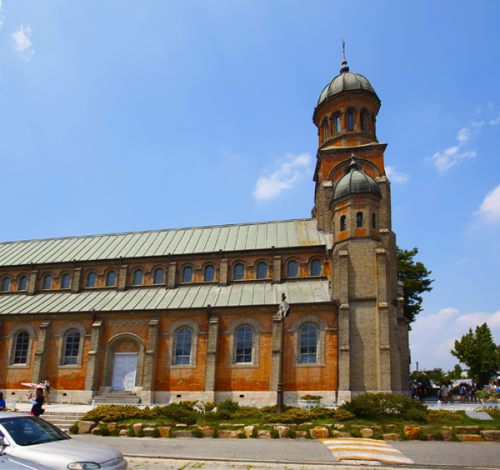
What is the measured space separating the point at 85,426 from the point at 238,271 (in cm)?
1635

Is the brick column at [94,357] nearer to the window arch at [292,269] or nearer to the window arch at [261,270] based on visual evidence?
the window arch at [261,270]

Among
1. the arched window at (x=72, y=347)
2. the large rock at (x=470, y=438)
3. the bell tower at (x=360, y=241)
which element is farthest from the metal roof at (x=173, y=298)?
the large rock at (x=470, y=438)

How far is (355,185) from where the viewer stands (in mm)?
27297

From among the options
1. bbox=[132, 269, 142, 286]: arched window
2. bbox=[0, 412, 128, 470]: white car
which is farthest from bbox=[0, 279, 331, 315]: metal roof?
bbox=[0, 412, 128, 470]: white car

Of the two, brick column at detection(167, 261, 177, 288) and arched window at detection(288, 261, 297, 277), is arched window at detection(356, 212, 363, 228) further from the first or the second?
brick column at detection(167, 261, 177, 288)

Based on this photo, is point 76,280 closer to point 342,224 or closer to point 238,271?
point 238,271

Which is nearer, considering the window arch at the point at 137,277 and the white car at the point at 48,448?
the white car at the point at 48,448

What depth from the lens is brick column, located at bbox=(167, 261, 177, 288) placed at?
3059cm

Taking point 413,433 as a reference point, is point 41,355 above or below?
above

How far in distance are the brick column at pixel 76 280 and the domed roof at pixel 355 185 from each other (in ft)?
66.6

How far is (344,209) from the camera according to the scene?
2748 centimetres

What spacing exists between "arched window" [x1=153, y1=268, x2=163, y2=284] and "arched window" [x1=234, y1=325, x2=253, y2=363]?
331 inches

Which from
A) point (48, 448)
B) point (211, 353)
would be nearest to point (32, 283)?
point (211, 353)

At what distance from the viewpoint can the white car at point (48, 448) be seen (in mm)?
7266
